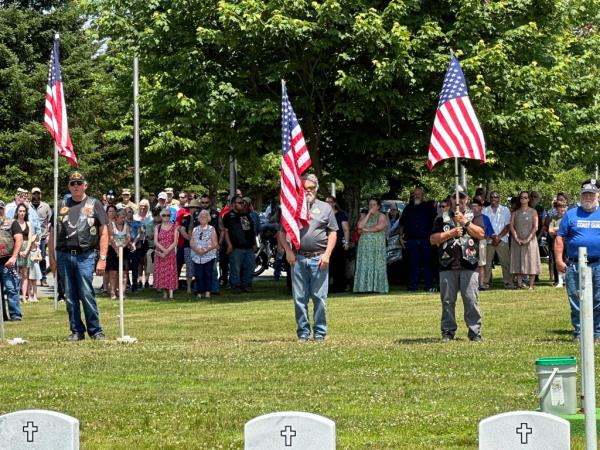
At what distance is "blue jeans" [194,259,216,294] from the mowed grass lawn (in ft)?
20.6

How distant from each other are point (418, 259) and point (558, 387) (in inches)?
675

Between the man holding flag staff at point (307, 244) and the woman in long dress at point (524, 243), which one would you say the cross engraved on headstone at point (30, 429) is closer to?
the man holding flag staff at point (307, 244)

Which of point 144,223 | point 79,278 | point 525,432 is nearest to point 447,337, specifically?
point 79,278

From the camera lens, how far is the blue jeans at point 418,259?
86.5 feet

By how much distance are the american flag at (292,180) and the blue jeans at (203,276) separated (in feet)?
31.1

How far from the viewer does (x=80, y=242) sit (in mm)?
15883

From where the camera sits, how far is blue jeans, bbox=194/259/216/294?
26.1 meters

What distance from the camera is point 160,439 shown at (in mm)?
9633

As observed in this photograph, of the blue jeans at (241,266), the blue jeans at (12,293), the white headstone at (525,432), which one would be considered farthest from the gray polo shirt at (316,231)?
the blue jeans at (241,266)

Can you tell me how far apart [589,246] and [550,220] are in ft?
40.3

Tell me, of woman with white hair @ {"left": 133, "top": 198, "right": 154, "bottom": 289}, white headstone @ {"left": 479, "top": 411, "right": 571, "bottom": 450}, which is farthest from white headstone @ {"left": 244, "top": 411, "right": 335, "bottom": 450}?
woman with white hair @ {"left": 133, "top": 198, "right": 154, "bottom": 289}

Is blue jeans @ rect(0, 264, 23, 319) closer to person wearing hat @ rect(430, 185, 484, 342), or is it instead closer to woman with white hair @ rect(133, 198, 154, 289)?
woman with white hair @ rect(133, 198, 154, 289)

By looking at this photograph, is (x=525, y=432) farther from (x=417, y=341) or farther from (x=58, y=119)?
(x=58, y=119)

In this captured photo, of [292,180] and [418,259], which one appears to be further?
[418,259]
